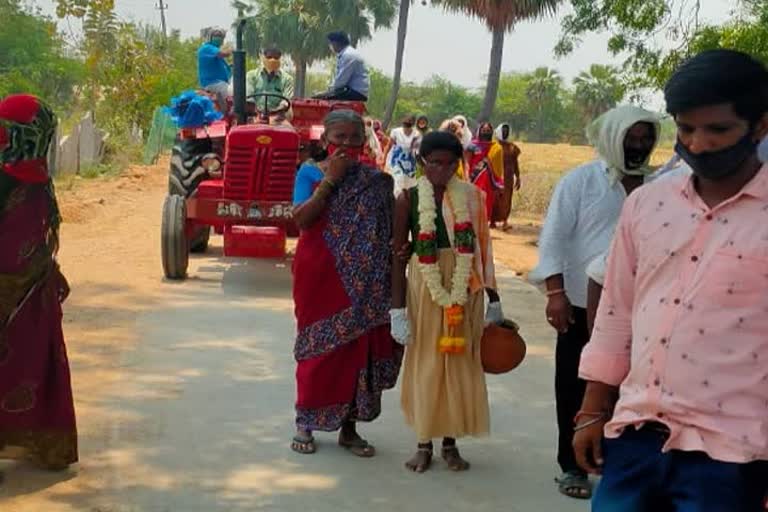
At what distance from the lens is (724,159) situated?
9.23 feet

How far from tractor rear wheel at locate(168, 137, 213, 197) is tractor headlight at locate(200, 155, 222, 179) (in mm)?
107

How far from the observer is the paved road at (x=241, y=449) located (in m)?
5.39

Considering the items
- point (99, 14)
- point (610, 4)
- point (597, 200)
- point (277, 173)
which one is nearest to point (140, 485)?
point (597, 200)

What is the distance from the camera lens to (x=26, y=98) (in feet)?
18.0

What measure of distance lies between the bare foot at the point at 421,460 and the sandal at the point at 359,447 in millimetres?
259

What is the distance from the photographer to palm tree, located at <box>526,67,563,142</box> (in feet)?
281

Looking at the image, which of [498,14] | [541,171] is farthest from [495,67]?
[541,171]

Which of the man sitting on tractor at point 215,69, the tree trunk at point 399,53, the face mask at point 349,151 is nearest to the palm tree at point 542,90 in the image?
the tree trunk at point 399,53

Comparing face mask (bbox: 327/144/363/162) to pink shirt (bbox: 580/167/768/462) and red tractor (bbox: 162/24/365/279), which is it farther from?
red tractor (bbox: 162/24/365/279)

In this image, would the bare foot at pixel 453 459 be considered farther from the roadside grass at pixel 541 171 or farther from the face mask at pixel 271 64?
the face mask at pixel 271 64

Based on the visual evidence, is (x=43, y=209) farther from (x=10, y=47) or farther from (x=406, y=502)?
(x=10, y=47)

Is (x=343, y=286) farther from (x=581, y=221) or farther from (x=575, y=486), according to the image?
(x=575, y=486)

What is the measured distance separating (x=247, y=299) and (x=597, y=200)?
5849mm

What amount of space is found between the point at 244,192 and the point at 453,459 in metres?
5.91
